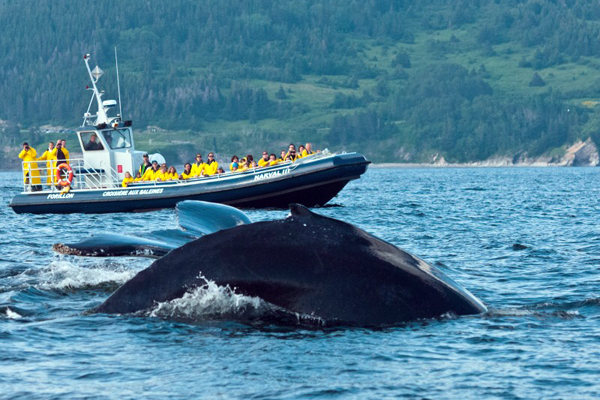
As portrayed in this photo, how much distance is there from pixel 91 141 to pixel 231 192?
6806 mm

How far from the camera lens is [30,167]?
33000 millimetres

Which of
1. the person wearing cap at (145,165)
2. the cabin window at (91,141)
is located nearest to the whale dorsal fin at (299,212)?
the person wearing cap at (145,165)

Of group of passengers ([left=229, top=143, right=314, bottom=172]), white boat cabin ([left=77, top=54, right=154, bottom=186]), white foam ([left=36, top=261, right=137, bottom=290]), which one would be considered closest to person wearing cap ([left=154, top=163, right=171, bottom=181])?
white boat cabin ([left=77, top=54, right=154, bottom=186])

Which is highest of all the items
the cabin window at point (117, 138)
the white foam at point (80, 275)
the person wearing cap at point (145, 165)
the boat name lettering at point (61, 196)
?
the cabin window at point (117, 138)

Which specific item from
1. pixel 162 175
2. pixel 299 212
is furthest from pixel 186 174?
pixel 299 212

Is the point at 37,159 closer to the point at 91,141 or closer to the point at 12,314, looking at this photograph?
the point at 91,141

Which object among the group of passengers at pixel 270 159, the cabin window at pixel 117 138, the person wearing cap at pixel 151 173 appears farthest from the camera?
the cabin window at pixel 117 138

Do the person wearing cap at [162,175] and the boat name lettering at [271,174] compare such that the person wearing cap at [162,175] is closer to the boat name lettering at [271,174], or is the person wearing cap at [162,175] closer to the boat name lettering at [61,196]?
the boat name lettering at [61,196]

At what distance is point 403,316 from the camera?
8.12 m

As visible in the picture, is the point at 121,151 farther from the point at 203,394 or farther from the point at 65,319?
the point at 203,394

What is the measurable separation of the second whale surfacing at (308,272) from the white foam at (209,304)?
0.07 metres

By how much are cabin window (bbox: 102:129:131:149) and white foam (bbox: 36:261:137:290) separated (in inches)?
877

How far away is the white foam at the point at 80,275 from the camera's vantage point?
1199 centimetres

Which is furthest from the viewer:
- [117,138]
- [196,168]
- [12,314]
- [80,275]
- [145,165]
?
[117,138]
